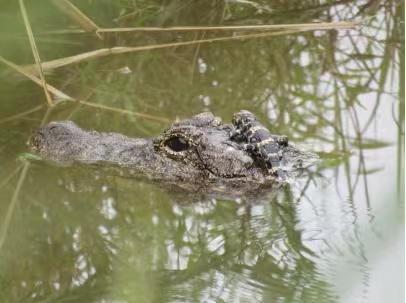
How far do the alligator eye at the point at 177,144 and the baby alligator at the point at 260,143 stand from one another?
25cm

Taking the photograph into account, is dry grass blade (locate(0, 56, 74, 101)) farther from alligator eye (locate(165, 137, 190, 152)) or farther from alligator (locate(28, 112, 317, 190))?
alligator eye (locate(165, 137, 190, 152))

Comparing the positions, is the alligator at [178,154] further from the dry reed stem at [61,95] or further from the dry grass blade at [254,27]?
the dry grass blade at [254,27]

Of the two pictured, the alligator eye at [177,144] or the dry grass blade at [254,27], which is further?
the dry grass blade at [254,27]

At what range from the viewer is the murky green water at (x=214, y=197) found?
2.24 meters

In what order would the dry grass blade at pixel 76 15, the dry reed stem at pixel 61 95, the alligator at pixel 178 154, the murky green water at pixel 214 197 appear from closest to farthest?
the murky green water at pixel 214 197
the alligator at pixel 178 154
the dry reed stem at pixel 61 95
the dry grass blade at pixel 76 15

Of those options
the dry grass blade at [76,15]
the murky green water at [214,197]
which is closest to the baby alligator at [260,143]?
the murky green water at [214,197]

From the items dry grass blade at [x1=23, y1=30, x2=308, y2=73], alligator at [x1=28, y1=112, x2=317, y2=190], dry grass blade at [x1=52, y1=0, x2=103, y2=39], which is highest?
dry grass blade at [x1=52, y1=0, x2=103, y2=39]

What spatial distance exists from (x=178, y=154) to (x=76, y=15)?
1.83 m

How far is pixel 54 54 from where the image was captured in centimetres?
499

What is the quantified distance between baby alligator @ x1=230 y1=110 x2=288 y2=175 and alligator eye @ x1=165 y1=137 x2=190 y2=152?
0.25 metres

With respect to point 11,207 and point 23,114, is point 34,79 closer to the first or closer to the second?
point 23,114

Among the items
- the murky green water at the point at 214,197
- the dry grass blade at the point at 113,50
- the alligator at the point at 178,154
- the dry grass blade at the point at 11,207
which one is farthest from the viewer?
the dry grass blade at the point at 113,50

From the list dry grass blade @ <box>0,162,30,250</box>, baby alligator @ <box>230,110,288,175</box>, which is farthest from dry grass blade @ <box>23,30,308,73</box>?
baby alligator @ <box>230,110,288,175</box>

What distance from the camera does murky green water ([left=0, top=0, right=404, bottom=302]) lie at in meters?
2.24
